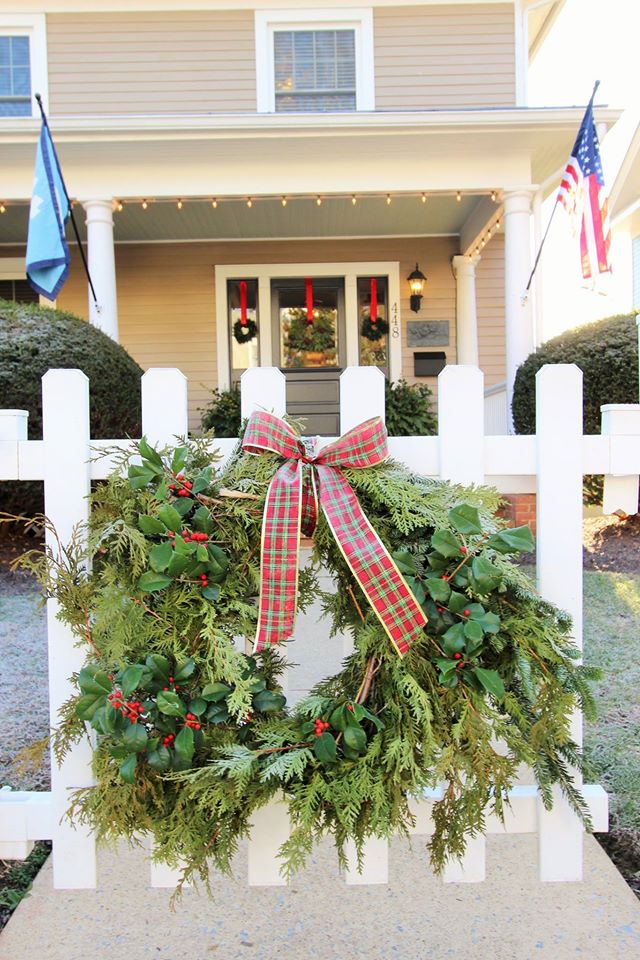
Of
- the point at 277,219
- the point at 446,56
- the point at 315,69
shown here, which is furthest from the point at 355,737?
the point at 446,56

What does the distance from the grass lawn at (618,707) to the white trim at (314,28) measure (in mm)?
6508

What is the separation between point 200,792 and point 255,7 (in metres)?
9.24

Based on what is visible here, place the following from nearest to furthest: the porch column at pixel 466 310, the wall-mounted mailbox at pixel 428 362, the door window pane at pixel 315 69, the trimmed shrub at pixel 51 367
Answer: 1. the trimmed shrub at pixel 51 367
2. the door window pane at pixel 315 69
3. the porch column at pixel 466 310
4. the wall-mounted mailbox at pixel 428 362

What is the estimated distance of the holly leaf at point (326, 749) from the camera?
1.34m

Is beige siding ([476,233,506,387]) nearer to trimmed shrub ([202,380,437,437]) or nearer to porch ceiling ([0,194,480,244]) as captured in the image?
porch ceiling ([0,194,480,244])

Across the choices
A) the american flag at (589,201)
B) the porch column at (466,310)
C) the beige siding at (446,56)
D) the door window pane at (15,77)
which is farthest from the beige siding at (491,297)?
the door window pane at (15,77)

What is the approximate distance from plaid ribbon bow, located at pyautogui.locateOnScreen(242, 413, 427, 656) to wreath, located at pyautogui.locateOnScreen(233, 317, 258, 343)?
7878 mm

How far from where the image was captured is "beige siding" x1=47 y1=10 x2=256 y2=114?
826cm

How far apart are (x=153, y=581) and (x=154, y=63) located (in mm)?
8759

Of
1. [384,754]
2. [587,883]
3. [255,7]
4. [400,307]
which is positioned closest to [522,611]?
[384,754]

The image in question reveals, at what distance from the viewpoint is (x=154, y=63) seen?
829 cm

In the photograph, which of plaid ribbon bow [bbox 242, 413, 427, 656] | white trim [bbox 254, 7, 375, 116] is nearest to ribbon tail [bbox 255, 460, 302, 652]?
plaid ribbon bow [bbox 242, 413, 427, 656]

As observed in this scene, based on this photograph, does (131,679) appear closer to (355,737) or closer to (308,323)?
(355,737)

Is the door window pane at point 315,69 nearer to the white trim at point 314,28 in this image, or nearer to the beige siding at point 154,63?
the white trim at point 314,28
